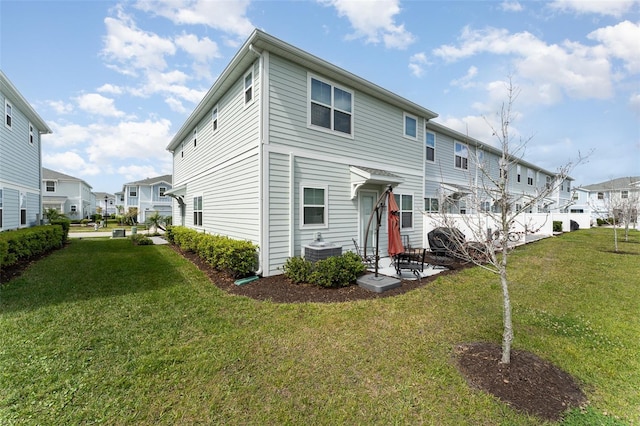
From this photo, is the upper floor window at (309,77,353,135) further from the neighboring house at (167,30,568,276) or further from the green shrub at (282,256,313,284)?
the green shrub at (282,256,313,284)

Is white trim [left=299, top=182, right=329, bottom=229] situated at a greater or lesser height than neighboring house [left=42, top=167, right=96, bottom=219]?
lesser

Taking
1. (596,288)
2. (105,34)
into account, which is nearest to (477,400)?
(596,288)

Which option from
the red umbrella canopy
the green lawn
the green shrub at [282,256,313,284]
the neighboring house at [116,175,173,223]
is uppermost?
the neighboring house at [116,175,173,223]

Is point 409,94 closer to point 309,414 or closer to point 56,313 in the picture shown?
point 309,414

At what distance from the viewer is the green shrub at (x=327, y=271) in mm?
6414

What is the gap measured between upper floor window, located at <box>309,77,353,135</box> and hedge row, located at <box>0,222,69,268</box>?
31.6 feet

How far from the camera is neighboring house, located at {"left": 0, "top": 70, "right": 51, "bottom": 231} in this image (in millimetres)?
10461

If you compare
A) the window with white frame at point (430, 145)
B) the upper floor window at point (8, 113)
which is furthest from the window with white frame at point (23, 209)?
the window with white frame at point (430, 145)

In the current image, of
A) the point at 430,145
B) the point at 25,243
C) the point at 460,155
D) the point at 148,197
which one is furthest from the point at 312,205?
the point at 148,197

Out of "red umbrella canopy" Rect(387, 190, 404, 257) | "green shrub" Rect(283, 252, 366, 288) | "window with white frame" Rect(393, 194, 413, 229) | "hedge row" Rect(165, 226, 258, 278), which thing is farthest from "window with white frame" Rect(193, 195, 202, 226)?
"red umbrella canopy" Rect(387, 190, 404, 257)

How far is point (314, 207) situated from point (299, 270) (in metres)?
2.19

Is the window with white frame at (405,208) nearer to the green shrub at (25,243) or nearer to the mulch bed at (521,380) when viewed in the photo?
the mulch bed at (521,380)

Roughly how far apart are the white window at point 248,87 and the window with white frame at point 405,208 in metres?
6.54

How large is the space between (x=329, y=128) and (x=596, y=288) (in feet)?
26.8
